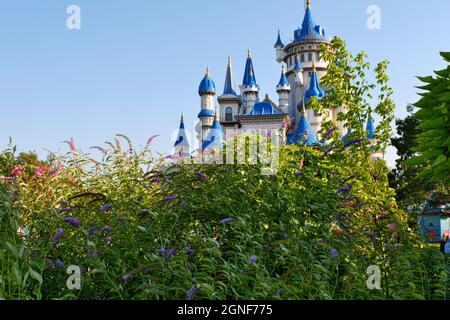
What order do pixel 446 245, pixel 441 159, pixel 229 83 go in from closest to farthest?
pixel 441 159 < pixel 446 245 < pixel 229 83

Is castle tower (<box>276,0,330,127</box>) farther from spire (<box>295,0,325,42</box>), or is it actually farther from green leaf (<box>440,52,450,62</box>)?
green leaf (<box>440,52,450,62</box>)

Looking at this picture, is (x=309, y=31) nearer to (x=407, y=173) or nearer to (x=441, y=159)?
(x=407, y=173)

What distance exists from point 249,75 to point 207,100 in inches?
206

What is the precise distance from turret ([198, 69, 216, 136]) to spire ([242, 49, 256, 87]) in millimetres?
3872

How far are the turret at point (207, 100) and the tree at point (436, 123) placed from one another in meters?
36.3

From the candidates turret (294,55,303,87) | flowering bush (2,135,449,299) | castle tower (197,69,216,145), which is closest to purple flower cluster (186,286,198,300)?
flowering bush (2,135,449,299)

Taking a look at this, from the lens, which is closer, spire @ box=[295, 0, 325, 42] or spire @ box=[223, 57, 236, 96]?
spire @ box=[295, 0, 325, 42]

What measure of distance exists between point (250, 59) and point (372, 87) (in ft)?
125

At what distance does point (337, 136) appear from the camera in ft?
24.9

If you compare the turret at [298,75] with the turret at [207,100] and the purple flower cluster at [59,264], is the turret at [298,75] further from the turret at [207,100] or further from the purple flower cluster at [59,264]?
the purple flower cluster at [59,264]

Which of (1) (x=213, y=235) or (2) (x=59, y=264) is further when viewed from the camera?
(1) (x=213, y=235)

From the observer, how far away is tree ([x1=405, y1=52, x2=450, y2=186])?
447 centimetres

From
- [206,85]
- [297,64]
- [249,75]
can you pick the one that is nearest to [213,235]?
[206,85]

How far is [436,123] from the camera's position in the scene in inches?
176
